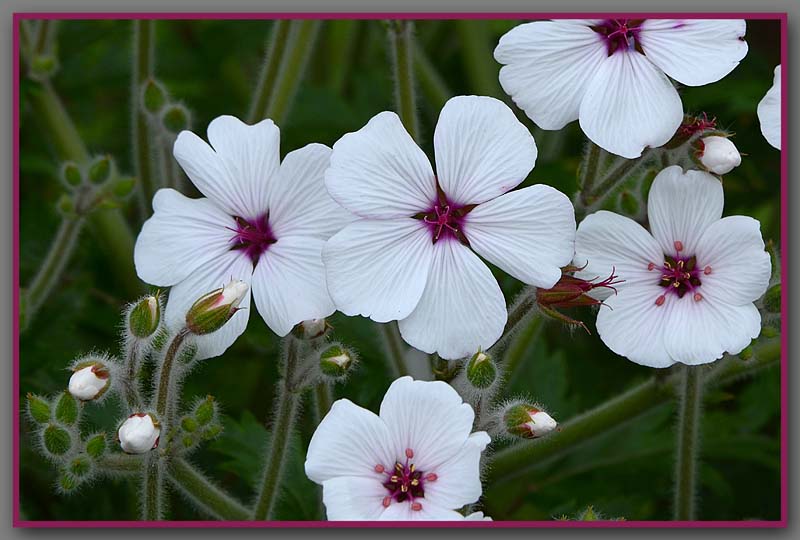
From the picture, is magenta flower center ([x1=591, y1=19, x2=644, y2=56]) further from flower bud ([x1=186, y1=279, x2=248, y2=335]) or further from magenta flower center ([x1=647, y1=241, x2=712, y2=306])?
flower bud ([x1=186, y1=279, x2=248, y2=335])

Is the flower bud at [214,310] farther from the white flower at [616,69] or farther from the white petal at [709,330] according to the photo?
the white petal at [709,330]

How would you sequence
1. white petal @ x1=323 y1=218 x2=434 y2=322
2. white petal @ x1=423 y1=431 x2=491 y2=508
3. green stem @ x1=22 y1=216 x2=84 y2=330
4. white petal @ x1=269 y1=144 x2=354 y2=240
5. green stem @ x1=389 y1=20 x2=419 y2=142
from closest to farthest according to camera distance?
white petal @ x1=423 y1=431 x2=491 y2=508
white petal @ x1=323 y1=218 x2=434 y2=322
white petal @ x1=269 y1=144 x2=354 y2=240
green stem @ x1=389 y1=20 x2=419 y2=142
green stem @ x1=22 y1=216 x2=84 y2=330

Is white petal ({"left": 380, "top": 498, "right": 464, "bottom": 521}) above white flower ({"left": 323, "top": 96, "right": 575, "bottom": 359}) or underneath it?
underneath

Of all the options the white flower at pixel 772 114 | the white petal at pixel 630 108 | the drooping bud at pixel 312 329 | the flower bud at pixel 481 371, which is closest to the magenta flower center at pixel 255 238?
the drooping bud at pixel 312 329

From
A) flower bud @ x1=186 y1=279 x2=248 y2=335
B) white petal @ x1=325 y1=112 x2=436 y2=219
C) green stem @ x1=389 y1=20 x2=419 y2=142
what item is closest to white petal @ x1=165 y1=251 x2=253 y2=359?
flower bud @ x1=186 y1=279 x2=248 y2=335

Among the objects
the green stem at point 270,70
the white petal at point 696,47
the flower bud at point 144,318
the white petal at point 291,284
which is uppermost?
the green stem at point 270,70

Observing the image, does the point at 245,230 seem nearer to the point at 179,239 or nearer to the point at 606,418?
the point at 179,239

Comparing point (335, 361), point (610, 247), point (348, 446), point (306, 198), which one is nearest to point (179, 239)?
point (306, 198)
